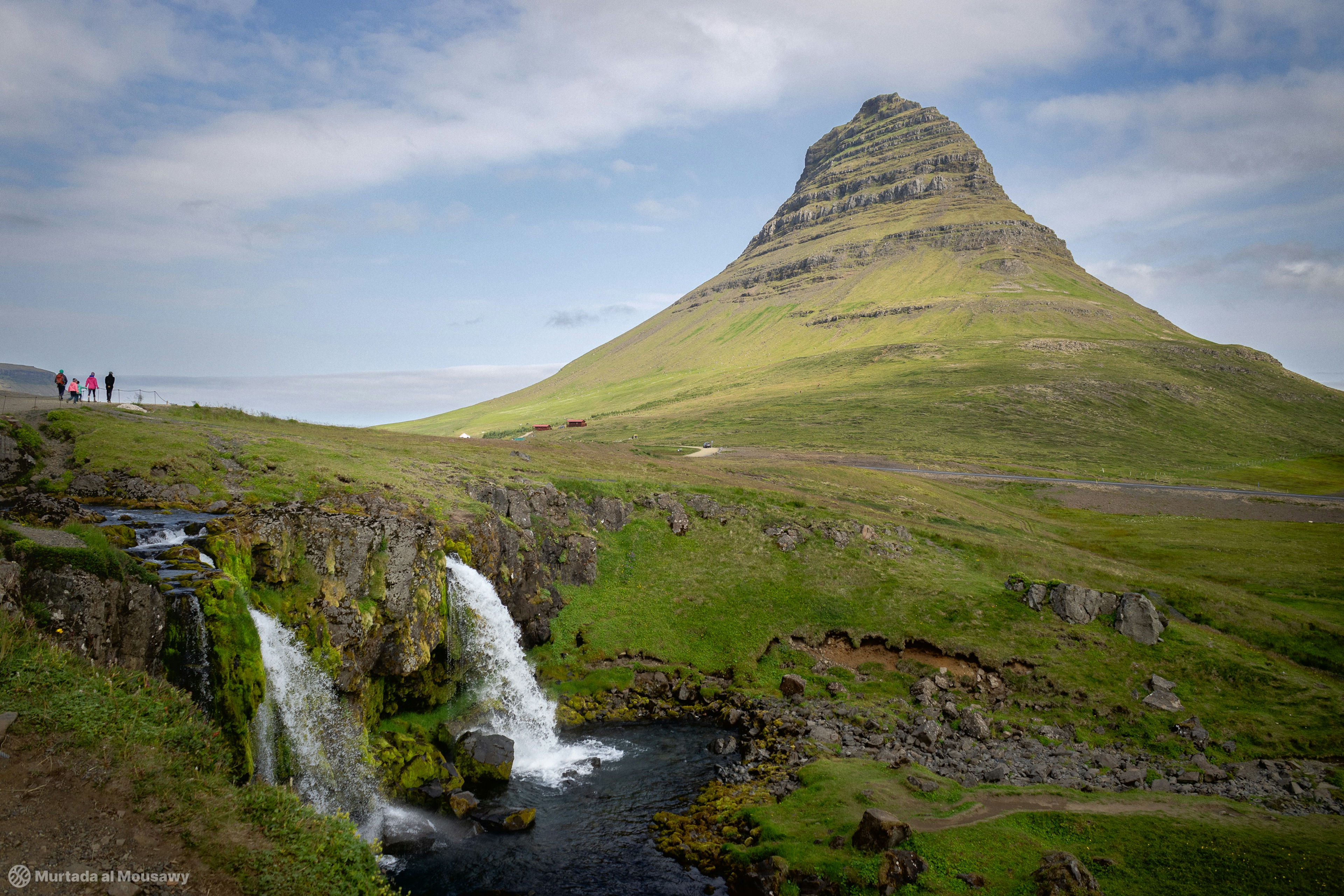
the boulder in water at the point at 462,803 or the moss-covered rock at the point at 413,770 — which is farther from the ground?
the moss-covered rock at the point at 413,770

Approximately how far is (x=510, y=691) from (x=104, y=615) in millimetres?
21653

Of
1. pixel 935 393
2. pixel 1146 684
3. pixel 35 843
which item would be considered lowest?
pixel 1146 684

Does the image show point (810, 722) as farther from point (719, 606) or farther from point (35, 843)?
point (35, 843)

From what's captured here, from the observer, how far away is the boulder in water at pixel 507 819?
2830 centimetres

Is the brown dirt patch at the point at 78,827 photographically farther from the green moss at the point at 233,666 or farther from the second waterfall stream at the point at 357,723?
the second waterfall stream at the point at 357,723

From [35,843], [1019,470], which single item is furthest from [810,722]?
[1019,470]

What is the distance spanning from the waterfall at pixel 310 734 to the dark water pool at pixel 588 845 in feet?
11.5

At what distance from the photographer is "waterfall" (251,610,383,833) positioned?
2491cm

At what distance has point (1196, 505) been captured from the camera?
101062 mm

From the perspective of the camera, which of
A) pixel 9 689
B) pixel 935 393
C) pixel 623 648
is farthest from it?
pixel 935 393

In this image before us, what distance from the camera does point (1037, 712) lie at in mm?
38281

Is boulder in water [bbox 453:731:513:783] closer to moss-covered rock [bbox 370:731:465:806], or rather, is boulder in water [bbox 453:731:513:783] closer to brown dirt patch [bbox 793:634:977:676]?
moss-covered rock [bbox 370:731:465:806]

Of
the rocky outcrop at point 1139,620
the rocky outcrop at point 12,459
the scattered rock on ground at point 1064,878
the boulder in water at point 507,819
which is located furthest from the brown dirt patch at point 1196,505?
the rocky outcrop at point 12,459

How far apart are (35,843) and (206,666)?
954 cm
